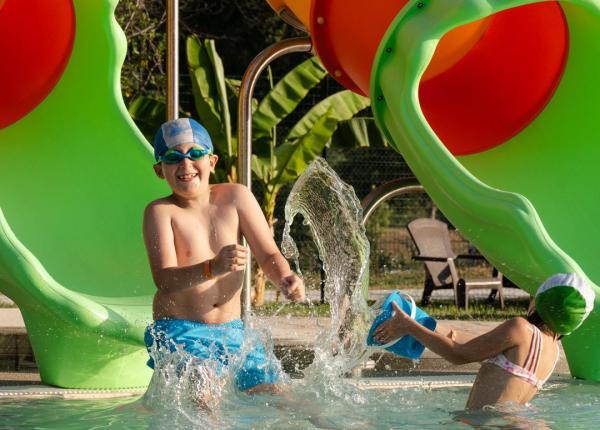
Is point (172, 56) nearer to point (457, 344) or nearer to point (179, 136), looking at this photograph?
point (179, 136)

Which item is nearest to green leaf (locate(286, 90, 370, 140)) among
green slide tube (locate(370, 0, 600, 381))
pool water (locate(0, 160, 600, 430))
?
green slide tube (locate(370, 0, 600, 381))

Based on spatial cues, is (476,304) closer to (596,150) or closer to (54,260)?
(596,150)

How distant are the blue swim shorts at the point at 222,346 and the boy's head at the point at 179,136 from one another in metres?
0.66

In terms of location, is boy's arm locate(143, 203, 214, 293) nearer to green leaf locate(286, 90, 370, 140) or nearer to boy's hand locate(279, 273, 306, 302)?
boy's hand locate(279, 273, 306, 302)

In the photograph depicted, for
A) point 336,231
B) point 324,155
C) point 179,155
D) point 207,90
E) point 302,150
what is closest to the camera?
point 179,155

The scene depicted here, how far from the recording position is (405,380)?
521 cm

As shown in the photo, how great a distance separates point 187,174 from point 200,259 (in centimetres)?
32

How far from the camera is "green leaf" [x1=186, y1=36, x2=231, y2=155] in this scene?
10.2 m

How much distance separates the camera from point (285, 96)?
1030 centimetres

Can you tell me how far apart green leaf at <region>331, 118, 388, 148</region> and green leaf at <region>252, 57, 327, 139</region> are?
111cm

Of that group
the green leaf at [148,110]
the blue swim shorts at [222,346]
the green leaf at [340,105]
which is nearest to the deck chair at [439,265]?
the green leaf at [340,105]

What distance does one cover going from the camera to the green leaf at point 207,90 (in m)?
10.2

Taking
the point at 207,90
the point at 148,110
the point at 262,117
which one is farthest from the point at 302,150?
the point at 148,110

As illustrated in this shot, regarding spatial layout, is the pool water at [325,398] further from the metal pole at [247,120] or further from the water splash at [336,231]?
the metal pole at [247,120]
